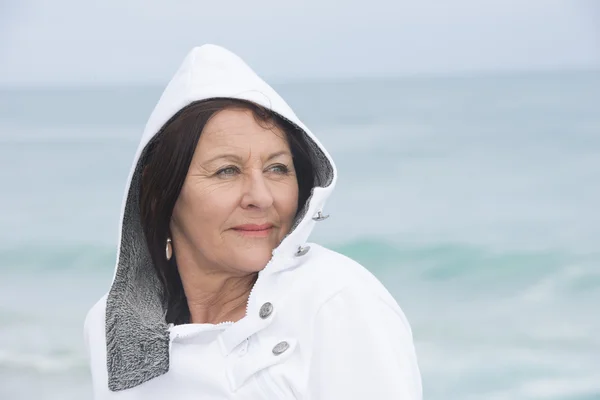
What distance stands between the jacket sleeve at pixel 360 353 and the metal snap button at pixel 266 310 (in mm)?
97

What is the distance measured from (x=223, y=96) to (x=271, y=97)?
3.5 inches

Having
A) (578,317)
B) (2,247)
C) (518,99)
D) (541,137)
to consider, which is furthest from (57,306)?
(518,99)

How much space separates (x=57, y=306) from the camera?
7.23 metres

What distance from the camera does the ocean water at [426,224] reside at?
662 centimetres

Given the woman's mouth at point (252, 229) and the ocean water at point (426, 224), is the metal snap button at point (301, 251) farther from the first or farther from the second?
the ocean water at point (426, 224)

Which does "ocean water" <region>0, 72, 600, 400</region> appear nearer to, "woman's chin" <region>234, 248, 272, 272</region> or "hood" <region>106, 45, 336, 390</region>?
"hood" <region>106, 45, 336, 390</region>

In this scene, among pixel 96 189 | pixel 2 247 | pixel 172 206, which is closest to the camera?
pixel 172 206

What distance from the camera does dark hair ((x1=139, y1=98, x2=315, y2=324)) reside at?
202cm

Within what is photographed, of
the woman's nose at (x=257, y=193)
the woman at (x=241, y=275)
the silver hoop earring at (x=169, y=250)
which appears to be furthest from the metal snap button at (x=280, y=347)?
the silver hoop earring at (x=169, y=250)

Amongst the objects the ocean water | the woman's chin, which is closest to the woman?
the woman's chin

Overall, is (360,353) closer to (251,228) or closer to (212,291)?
(251,228)

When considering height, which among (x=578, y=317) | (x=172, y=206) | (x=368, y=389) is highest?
(x=172, y=206)

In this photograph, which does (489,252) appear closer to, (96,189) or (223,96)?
(96,189)

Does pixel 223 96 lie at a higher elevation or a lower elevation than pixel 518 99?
higher
